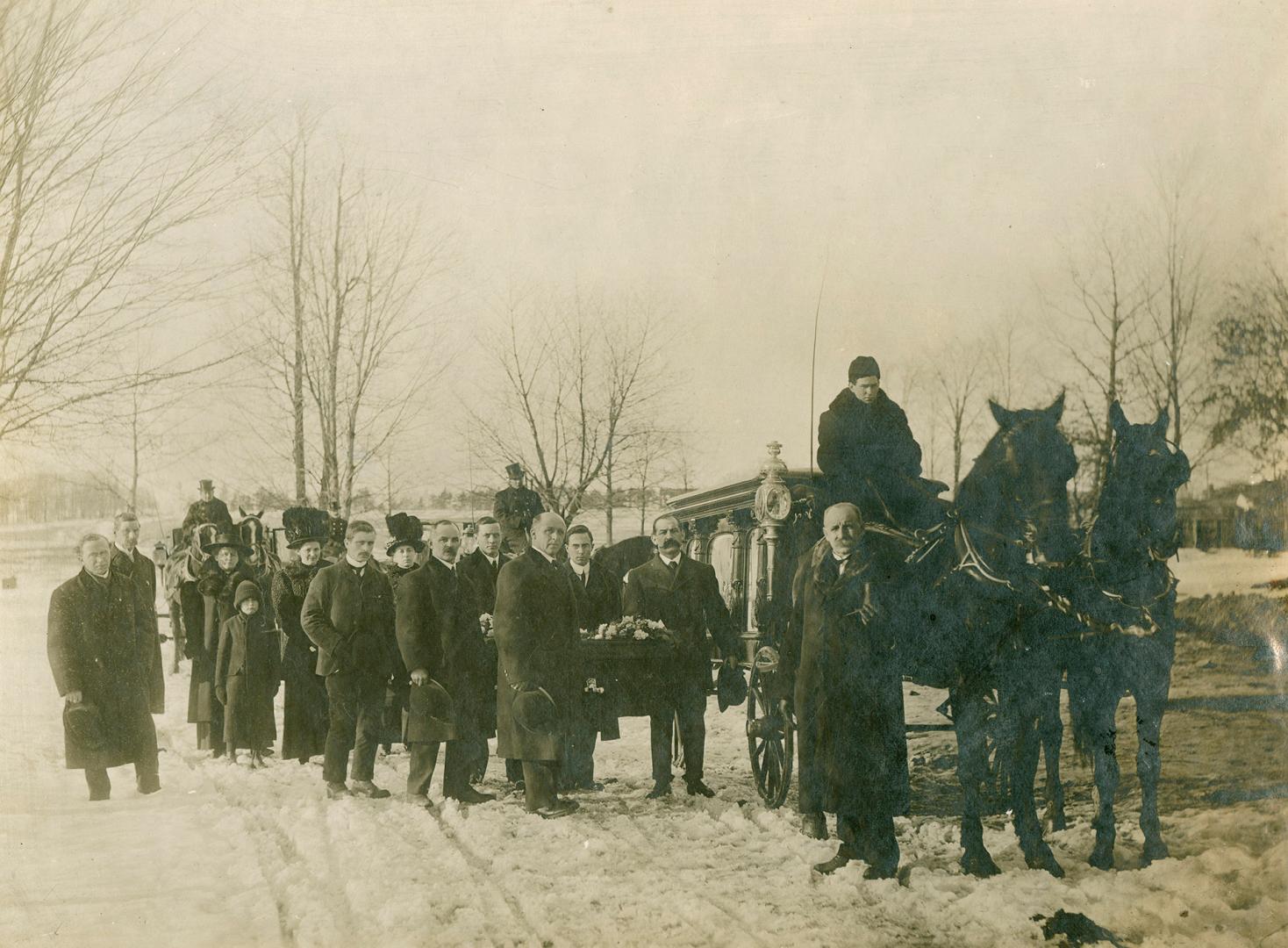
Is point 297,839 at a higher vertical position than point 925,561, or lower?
lower

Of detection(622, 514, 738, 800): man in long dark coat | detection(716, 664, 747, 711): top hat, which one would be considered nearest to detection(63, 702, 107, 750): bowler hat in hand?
detection(622, 514, 738, 800): man in long dark coat

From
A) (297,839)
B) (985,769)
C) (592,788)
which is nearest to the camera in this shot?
(985,769)

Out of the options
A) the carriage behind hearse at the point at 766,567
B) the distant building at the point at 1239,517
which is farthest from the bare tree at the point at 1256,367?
the carriage behind hearse at the point at 766,567

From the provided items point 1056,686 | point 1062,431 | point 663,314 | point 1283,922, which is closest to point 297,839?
point 663,314

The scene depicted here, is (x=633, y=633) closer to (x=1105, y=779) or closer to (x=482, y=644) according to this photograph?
(x=482, y=644)

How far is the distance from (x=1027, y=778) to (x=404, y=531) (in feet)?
9.81

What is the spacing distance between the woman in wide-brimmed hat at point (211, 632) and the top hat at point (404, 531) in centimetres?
78

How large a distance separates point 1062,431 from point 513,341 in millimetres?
2424

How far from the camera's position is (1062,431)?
4.18 meters

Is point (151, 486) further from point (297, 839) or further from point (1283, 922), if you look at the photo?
point (1283, 922)

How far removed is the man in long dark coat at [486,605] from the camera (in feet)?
17.0

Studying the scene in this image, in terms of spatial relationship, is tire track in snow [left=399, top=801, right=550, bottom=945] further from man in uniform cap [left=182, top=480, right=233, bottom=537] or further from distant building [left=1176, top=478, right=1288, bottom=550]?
distant building [left=1176, top=478, right=1288, bottom=550]

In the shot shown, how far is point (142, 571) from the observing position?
15.0 ft

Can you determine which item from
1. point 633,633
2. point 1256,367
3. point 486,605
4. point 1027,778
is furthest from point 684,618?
point 1256,367
